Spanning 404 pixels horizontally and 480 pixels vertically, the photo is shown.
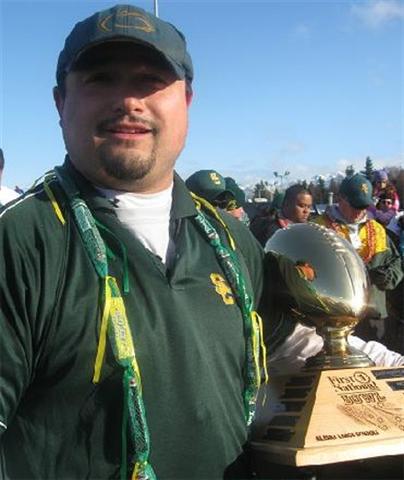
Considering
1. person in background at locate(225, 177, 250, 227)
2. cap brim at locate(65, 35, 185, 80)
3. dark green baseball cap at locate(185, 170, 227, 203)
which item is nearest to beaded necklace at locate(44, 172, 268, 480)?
cap brim at locate(65, 35, 185, 80)

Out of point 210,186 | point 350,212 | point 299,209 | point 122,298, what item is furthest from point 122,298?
point 299,209

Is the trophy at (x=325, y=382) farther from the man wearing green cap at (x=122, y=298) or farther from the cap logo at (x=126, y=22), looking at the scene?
the cap logo at (x=126, y=22)

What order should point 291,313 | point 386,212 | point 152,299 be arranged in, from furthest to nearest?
point 386,212 → point 291,313 → point 152,299

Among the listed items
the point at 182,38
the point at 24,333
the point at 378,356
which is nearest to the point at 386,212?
the point at 378,356

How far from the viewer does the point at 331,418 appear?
1.43 metres

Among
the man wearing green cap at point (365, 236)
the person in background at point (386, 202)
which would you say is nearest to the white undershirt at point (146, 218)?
the man wearing green cap at point (365, 236)

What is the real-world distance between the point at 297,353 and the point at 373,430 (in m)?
0.43

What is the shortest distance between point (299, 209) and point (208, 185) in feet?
2.91

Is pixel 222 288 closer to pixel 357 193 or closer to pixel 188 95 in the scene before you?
pixel 188 95

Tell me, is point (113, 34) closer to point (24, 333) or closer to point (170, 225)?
point (170, 225)

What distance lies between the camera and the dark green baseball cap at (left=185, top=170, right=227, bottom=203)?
4473 millimetres

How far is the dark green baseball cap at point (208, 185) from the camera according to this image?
14.7 feet

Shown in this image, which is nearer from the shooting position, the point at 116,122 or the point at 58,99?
the point at 116,122

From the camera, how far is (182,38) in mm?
1546
